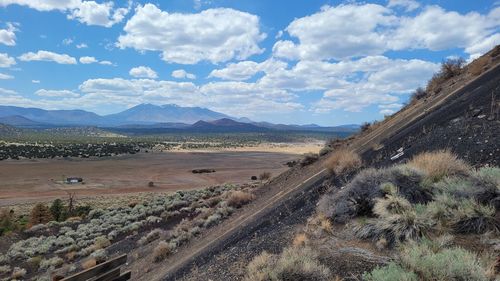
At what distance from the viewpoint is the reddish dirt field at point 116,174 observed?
54.2m

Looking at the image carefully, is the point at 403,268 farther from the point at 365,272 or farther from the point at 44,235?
the point at 44,235

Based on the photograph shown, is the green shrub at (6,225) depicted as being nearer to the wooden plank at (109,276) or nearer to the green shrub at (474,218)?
the wooden plank at (109,276)

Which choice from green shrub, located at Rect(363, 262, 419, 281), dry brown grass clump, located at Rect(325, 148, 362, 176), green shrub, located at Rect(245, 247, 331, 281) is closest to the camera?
green shrub, located at Rect(363, 262, 419, 281)

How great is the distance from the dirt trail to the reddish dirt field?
38.3 metres

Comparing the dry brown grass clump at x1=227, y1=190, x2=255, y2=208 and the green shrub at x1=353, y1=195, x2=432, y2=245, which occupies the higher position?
the green shrub at x1=353, y1=195, x2=432, y2=245

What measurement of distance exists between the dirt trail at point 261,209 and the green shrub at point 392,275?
20.0 feet

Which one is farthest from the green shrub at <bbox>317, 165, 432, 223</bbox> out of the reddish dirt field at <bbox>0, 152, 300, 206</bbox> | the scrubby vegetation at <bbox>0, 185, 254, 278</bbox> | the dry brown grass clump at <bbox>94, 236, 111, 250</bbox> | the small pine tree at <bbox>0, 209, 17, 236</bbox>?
the reddish dirt field at <bbox>0, 152, 300, 206</bbox>

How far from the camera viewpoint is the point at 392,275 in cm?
509

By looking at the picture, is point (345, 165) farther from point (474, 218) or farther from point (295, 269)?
point (295, 269)

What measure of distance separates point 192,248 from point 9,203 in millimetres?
39281

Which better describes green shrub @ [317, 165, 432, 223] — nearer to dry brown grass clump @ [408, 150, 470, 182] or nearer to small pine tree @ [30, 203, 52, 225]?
dry brown grass clump @ [408, 150, 470, 182]

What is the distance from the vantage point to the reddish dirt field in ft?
178

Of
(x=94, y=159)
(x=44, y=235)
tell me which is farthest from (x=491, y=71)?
(x=94, y=159)

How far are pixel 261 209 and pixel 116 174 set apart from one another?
59.9 m
